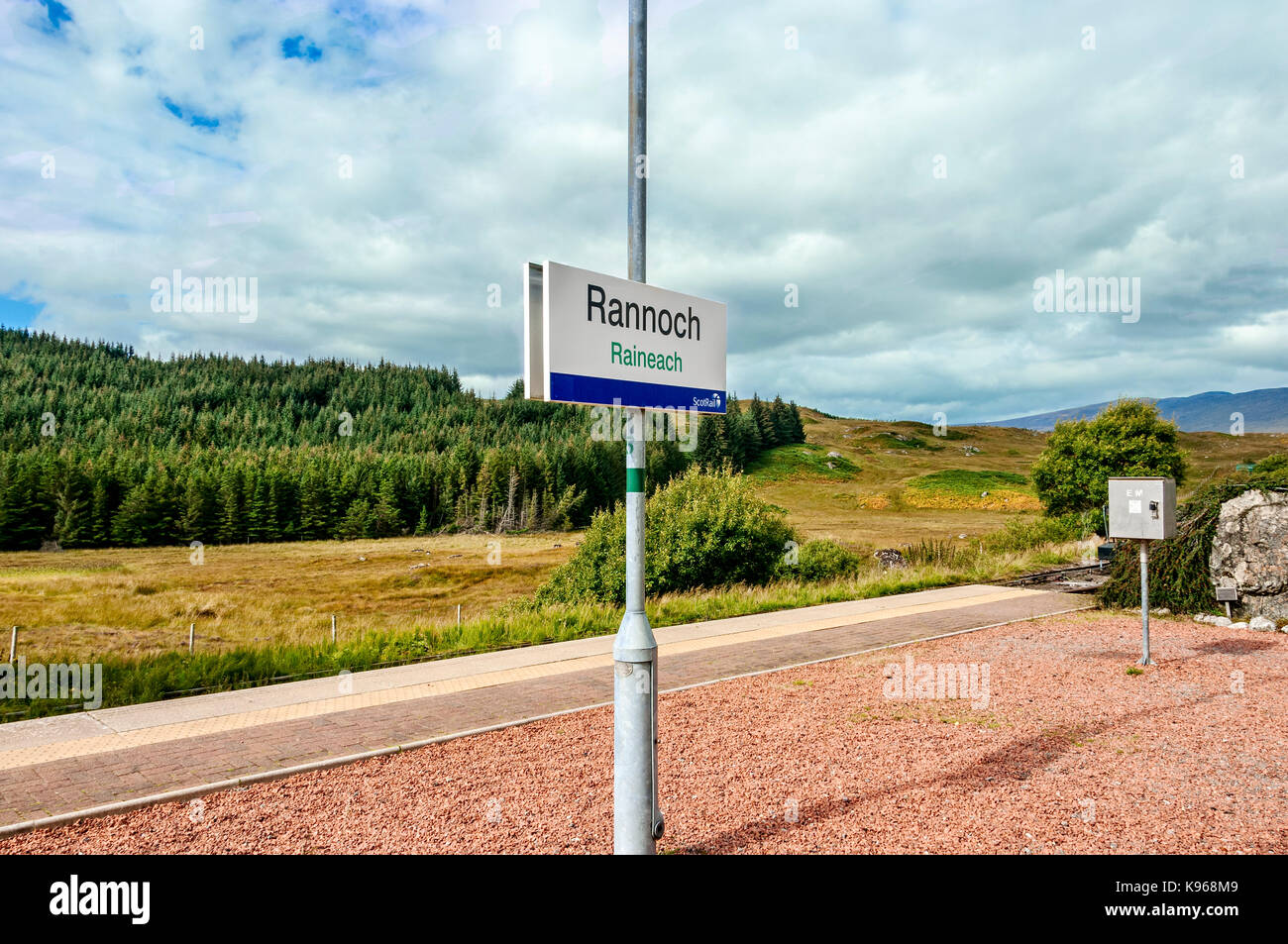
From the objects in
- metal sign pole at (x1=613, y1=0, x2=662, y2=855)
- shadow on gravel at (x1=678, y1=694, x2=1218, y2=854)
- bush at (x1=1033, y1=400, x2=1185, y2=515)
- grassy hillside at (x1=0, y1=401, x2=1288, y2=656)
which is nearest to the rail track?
grassy hillside at (x1=0, y1=401, x2=1288, y2=656)

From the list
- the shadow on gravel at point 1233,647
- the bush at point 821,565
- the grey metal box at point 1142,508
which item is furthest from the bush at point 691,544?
the shadow on gravel at point 1233,647

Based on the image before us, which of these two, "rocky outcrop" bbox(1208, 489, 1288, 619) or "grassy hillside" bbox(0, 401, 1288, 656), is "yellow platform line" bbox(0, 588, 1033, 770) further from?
"rocky outcrop" bbox(1208, 489, 1288, 619)

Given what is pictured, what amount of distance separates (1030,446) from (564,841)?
501 ft

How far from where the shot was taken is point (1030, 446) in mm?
139750

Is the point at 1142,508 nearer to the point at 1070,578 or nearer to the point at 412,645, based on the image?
the point at 412,645

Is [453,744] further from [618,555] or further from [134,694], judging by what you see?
[618,555]

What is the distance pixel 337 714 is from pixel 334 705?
45cm

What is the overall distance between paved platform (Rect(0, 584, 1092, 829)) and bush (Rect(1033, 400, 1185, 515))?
709 inches

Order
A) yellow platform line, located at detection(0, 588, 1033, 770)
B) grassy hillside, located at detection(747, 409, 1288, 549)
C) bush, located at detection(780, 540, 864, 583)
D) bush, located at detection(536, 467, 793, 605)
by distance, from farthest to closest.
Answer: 1. grassy hillside, located at detection(747, 409, 1288, 549)
2. bush, located at detection(780, 540, 864, 583)
3. bush, located at detection(536, 467, 793, 605)
4. yellow platform line, located at detection(0, 588, 1033, 770)

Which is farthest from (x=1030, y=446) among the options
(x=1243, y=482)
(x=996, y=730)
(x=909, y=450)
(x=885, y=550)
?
(x=996, y=730)

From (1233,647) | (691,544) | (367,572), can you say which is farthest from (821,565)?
(367,572)

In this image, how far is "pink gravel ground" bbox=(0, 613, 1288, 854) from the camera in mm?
4848

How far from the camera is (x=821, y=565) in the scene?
22406 mm
